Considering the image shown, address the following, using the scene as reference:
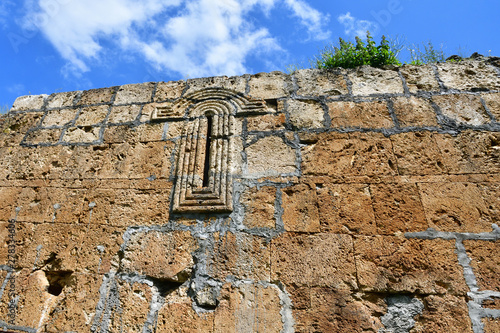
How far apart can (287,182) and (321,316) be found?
895mm

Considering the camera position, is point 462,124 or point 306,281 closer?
point 306,281

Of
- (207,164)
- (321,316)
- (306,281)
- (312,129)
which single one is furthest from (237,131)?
(321,316)

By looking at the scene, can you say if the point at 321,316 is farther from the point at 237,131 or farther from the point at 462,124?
the point at 462,124

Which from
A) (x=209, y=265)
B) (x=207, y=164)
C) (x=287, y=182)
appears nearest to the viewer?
(x=209, y=265)

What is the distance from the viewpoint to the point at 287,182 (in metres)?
2.26

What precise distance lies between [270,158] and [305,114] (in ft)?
1.65

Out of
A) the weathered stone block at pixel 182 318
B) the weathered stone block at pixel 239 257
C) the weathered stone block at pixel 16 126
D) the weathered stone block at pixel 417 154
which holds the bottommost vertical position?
the weathered stone block at pixel 182 318

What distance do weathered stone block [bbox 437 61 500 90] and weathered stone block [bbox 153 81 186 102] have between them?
2274 mm

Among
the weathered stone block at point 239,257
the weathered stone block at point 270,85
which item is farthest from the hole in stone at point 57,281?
the weathered stone block at point 270,85

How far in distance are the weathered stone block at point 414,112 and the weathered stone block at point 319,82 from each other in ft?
1.45

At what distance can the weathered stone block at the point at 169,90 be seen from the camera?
9.44 feet

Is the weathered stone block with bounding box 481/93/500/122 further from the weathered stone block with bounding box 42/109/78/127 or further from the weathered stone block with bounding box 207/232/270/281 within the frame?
the weathered stone block with bounding box 42/109/78/127

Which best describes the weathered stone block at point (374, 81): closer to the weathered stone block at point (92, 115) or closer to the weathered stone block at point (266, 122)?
the weathered stone block at point (266, 122)

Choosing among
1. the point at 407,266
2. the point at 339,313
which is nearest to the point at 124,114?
the point at 339,313
